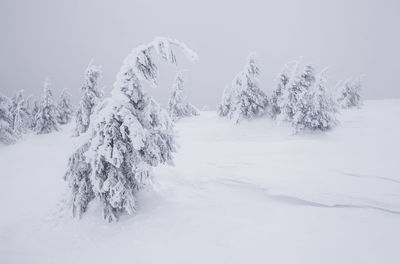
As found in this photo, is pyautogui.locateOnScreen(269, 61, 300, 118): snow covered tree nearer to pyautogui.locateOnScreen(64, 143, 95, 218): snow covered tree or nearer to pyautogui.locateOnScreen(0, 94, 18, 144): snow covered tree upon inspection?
pyautogui.locateOnScreen(64, 143, 95, 218): snow covered tree

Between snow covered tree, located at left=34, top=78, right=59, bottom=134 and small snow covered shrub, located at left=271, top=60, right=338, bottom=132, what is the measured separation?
31.3 m

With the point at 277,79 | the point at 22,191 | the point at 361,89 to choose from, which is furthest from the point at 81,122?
the point at 361,89

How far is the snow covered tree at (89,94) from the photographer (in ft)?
96.7

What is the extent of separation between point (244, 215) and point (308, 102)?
1501 centimetres

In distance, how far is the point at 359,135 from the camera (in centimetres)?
2058

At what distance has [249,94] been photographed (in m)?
29.7

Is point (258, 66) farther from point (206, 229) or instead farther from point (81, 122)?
point (206, 229)

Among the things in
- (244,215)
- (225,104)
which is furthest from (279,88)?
(244,215)

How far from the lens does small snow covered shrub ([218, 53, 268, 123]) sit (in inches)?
1174

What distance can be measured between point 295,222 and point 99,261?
23.5 feet

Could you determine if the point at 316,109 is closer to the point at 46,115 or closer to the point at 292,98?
the point at 292,98

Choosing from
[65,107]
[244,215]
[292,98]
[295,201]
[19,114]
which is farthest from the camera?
[65,107]

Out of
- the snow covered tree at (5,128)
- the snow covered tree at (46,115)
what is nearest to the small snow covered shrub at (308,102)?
the snow covered tree at (5,128)

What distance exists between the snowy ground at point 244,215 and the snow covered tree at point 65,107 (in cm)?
3448
